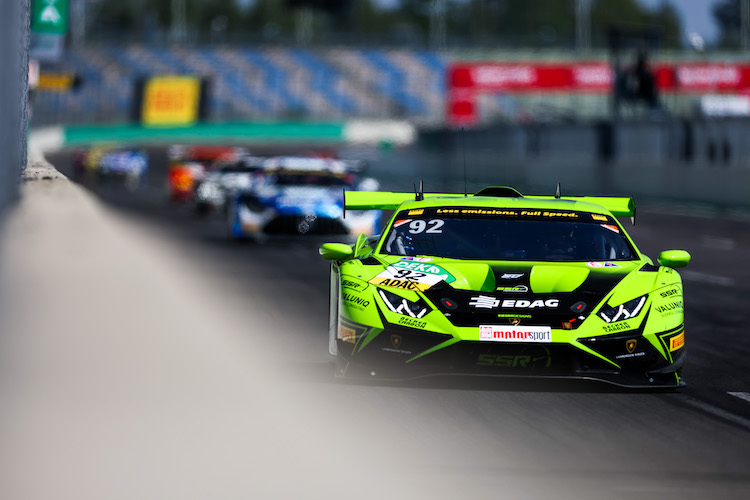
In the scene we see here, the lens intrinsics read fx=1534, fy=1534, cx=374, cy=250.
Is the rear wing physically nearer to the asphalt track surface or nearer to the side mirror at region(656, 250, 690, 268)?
the side mirror at region(656, 250, 690, 268)

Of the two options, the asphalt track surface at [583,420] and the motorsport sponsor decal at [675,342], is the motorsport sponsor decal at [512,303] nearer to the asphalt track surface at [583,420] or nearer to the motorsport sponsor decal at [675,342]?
the asphalt track surface at [583,420]

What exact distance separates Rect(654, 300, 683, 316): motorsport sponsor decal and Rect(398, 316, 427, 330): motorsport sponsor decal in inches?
53.8

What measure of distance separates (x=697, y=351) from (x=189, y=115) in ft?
236

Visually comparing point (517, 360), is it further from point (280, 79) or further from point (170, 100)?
point (280, 79)

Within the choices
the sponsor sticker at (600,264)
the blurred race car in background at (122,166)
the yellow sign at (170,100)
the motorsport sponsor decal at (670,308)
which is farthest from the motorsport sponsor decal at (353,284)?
the yellow sign at (170,100)

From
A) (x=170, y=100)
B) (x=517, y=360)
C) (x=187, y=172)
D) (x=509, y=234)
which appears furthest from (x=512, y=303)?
(x=170, y=100)

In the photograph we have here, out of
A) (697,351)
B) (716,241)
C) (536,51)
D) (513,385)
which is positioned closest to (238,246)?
(716,241)

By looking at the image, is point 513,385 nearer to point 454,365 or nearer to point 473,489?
point 454,365

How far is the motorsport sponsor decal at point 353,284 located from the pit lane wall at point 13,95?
2.18 m

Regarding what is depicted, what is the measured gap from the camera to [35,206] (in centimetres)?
740

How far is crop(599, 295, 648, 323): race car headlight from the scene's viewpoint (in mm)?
8680

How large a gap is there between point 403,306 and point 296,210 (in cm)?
1455

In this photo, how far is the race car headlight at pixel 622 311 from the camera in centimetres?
868

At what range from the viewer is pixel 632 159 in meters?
36.2
